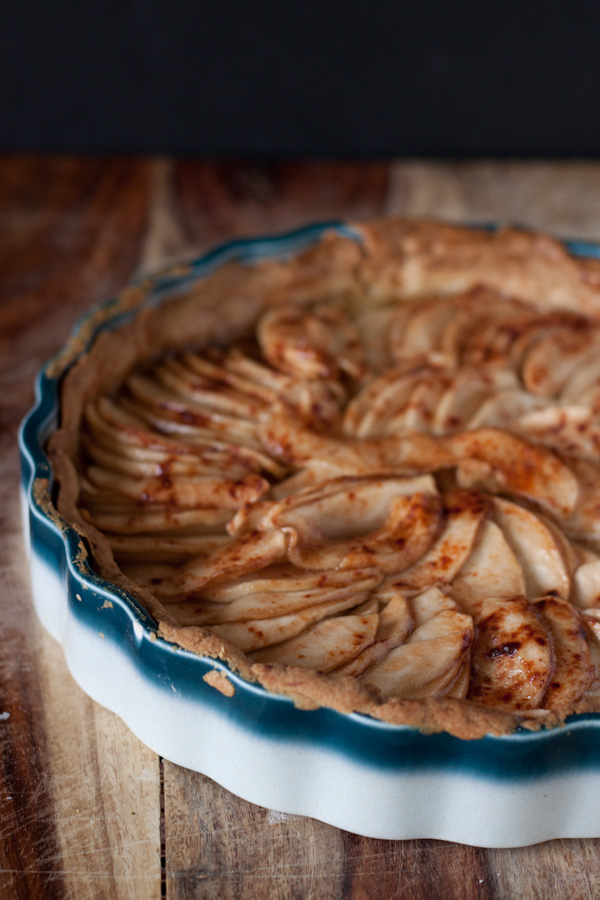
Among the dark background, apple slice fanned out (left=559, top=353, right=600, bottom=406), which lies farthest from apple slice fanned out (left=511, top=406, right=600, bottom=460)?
the dark background

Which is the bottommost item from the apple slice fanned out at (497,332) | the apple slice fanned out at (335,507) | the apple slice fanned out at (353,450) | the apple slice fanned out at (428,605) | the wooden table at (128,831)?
the wooden table at (128,831)

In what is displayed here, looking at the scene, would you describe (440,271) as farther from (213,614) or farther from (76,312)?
(213,614)

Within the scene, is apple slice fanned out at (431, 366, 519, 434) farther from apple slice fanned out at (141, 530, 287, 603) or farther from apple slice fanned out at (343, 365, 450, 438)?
apple slice fanned out at (141, 530, 287, 603)

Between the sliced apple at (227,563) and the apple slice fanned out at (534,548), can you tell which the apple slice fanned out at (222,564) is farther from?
the apple slice fanned out at (534,548)

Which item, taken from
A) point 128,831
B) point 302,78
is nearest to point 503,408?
point 128,831

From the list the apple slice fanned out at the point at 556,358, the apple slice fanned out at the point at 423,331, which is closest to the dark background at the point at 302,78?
the apple slice fanned out at the point at 423,331

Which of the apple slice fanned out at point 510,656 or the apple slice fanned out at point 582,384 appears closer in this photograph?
the apple slice fanned out at point 510,656
